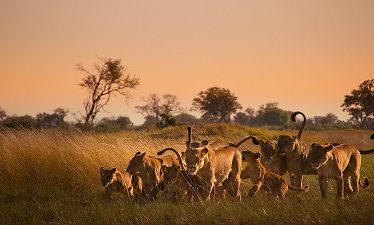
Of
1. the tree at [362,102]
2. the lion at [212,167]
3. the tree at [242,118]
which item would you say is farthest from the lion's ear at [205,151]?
the tree at [242,118]

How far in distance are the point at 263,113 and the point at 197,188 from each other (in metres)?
87.6

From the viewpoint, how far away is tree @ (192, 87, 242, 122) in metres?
70.6

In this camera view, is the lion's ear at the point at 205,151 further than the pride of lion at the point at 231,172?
No

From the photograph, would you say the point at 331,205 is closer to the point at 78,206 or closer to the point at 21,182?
the point at 78,206

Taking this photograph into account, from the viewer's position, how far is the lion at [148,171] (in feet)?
33.0

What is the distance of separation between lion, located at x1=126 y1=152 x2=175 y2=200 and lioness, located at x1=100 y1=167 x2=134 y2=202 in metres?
0.33

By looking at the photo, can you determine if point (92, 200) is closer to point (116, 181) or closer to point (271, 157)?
point (116, 181)

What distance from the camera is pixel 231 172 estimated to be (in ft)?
33.8

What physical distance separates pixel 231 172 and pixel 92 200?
117 inches

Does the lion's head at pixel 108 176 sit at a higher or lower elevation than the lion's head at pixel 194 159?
lower

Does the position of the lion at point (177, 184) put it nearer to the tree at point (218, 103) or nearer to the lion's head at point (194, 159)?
the lion's head at point (194, 159)

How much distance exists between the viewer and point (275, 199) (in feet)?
31.6

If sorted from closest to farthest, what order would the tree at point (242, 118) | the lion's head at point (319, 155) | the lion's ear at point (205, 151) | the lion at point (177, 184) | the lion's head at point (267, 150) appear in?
the lion's ear at point (205, 151) → the lion's head at point (319, 155) → the lion at point (177, 184) → the lion's head at point (267, 150) → the tree at point (242, 118)

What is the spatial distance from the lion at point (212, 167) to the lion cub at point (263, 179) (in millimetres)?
336
